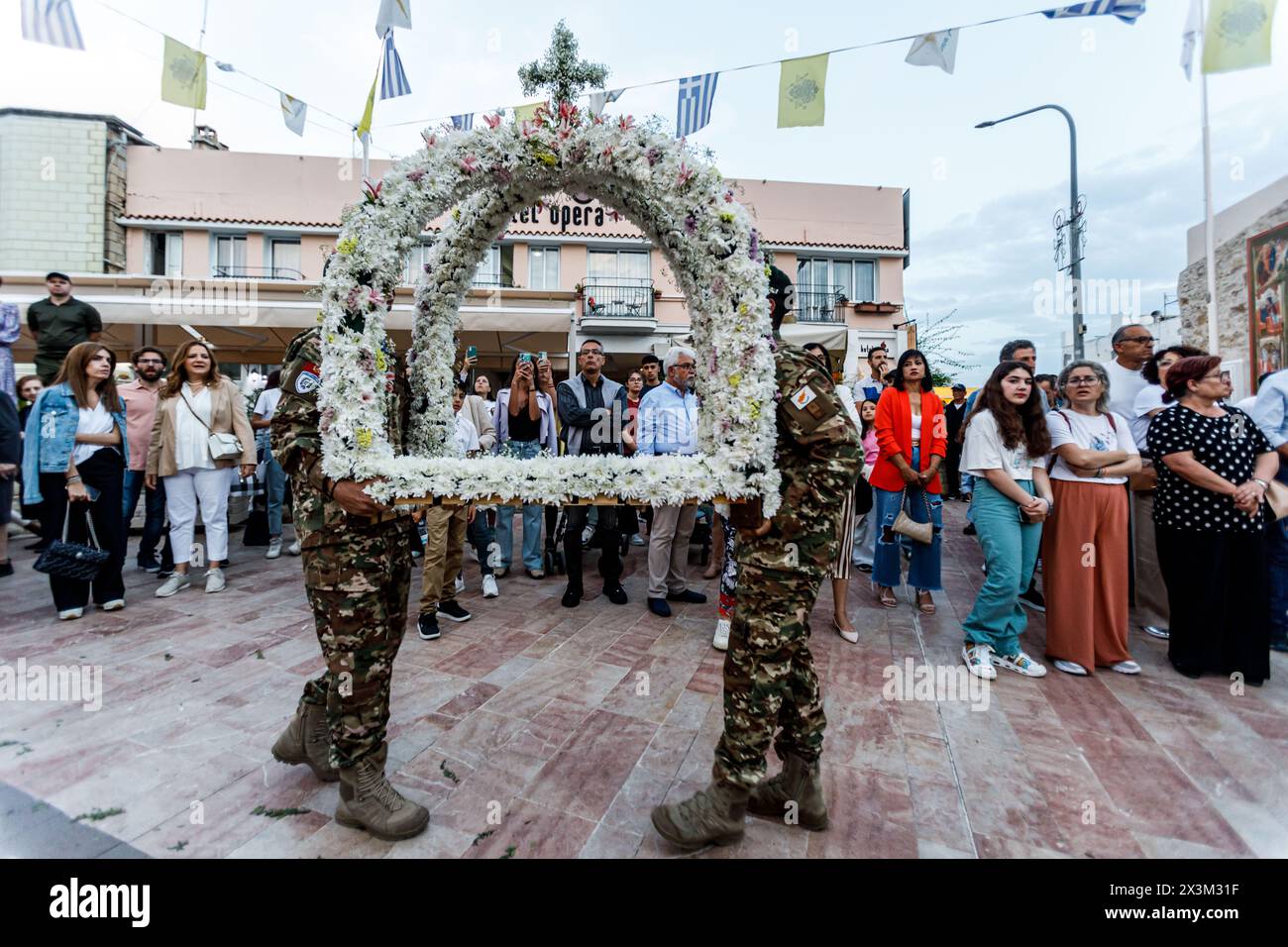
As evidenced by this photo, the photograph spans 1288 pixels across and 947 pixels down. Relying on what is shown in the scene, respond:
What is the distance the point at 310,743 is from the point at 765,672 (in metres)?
1.95

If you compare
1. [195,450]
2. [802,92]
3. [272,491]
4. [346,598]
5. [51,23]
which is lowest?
[346,598]

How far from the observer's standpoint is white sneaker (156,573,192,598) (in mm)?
4844

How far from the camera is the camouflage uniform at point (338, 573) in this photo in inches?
81.8

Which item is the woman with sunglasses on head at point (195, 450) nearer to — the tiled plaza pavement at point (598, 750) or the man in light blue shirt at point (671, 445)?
the tiled plaza pavement at point (598, 750)

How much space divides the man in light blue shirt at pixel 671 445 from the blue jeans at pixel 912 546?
1.68 metres

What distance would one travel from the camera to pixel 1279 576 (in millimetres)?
4195

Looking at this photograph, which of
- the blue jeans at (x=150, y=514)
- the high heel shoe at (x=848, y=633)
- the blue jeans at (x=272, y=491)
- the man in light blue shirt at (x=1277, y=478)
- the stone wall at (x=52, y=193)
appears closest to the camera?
the man in light blue shirt at (x=1277, y=478)

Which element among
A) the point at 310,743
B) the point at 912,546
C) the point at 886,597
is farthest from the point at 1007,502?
the point at 310,743

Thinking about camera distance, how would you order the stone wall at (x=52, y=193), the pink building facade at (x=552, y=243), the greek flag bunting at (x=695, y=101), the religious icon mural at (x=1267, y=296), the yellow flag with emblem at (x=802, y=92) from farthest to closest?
the pink building facade at (x=552, y=243) < the stone wall at (x=52, y=193) < the religious icon mural at (x=1267, y=296) < the greek flag bunting at (x=695, y=101) < the yellow flag with emblem at (x=802, y=92)

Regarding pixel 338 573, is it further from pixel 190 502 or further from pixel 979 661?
pixel 190 502

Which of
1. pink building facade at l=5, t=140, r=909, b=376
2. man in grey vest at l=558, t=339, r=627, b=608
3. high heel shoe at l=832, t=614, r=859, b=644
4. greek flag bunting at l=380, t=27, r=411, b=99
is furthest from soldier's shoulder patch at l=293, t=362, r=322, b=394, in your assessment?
pink building facade at l=5, t=140, r=909, b=376

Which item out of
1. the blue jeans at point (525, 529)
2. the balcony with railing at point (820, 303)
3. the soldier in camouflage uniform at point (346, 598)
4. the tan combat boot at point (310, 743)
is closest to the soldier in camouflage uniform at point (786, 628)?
the soldier in camouflage uniform at point (346, 598)
